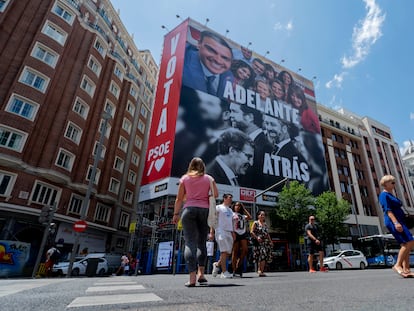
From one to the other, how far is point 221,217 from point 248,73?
28.8 m

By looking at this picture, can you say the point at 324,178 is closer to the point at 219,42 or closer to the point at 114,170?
the point at 219,42

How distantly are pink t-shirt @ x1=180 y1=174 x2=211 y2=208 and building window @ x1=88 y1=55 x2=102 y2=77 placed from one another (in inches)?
1039

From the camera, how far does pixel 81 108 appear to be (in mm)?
23859

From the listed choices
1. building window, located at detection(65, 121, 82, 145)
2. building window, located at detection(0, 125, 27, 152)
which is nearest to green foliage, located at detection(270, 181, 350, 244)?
building window, located at detection(65, 121, 82, 145)

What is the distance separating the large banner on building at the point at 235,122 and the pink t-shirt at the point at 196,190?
18.3 metres

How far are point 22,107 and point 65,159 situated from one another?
505 cm

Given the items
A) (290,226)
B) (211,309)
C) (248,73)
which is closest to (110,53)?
(248,73)

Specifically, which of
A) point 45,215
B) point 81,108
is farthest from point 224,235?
point 81,108

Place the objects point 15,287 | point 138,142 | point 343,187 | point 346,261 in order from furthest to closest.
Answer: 1. point 343,187
2. point 138,142
3. point 346,261
4. point 15,287

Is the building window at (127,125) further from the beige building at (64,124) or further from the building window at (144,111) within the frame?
the building window at (144,111)

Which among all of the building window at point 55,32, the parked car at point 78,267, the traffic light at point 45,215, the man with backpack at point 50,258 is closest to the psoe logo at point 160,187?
the parked car at point 78,267

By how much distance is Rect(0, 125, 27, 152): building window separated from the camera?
696 inches

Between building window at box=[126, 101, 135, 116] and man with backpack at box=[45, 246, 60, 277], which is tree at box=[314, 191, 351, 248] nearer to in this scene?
man with backpack at box=[45, 246, 60, 277]

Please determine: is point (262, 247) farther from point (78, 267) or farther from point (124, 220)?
point (124, 220)
